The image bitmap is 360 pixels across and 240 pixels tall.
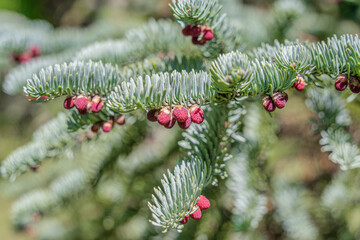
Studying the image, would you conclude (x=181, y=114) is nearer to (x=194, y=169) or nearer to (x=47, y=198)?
(x=194, y=169)

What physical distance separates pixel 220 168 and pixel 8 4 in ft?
4.75

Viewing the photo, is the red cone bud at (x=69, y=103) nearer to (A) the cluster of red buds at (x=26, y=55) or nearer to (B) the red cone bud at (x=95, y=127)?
(B) the red cone bud at (x=95, y=127)

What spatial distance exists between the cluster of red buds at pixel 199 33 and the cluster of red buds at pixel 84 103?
138 millimetres

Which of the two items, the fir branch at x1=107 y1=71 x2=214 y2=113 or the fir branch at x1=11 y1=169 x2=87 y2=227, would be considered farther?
the fir branch at x1=11 y1=169 x2=87 y2=227

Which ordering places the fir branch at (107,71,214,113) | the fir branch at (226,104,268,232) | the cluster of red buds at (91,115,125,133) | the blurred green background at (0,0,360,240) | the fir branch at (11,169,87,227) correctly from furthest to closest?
the blurred green background at (0,0,360,240) < the fir branch at (11,169,87,227) < the fir branch at (226,104,268,232) < the cluster of red buds at (91,115,125,133) < the fir branch at (107,71,214,113)

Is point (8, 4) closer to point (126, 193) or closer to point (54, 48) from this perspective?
point (54, 48)

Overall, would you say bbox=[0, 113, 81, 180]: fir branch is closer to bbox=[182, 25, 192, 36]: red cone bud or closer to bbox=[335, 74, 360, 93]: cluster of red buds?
bbox=[182, 25, 192, 36]: red cone bud

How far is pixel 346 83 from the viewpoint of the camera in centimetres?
35

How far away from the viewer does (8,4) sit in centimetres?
147

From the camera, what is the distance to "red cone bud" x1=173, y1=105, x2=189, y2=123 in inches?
13.2

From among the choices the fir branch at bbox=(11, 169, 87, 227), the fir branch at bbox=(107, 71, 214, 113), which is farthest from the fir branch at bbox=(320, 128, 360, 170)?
the fir branch at bbox=(11, 169, 87, 227)

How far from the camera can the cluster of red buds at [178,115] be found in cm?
34

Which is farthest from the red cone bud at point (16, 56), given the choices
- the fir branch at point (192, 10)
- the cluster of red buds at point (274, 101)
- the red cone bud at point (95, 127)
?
the cluster of red buds at point (274, 101)

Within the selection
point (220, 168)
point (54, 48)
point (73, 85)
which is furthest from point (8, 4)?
point (220, 168)
